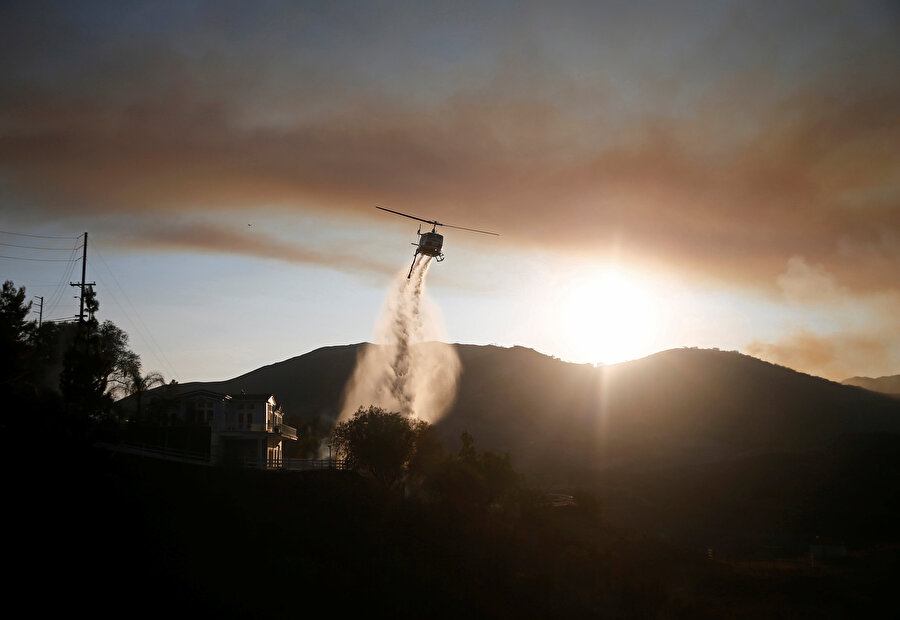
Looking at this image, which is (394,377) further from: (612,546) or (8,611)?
(8,611)

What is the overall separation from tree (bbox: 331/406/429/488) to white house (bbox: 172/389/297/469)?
7.72 meters

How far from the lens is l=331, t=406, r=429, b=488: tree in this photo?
3140 inches

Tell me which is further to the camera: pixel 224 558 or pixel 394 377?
pixel 394 377

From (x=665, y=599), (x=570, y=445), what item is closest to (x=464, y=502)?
(x=665, y=599)

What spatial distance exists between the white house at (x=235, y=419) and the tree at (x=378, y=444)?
25.3 feet

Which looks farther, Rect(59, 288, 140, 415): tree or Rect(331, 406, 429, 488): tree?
Rect(331, 406, 429, 488): tree

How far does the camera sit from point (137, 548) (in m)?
45.8

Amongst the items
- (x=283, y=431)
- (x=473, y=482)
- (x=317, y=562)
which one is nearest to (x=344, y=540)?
(x=317, y=562)

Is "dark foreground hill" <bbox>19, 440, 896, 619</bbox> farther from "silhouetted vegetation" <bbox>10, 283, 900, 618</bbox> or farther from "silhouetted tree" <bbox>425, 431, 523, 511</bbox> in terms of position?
"silhouetted tree" <bbox>425, 431, 523, 511</bbox>

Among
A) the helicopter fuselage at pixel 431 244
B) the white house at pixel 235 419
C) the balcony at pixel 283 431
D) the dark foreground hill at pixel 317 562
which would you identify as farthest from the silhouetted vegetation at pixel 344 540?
the helicopter fuselage at pixel 431 244

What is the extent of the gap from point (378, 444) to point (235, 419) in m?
14.9

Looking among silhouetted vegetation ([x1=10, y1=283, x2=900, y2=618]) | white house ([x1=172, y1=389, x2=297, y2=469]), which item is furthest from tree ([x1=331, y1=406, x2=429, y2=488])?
white house ([x1=172, y1=389, x2=297, y2=469])

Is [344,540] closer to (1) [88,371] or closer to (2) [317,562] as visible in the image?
(2) [317,562]

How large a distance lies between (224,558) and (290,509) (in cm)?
1007
